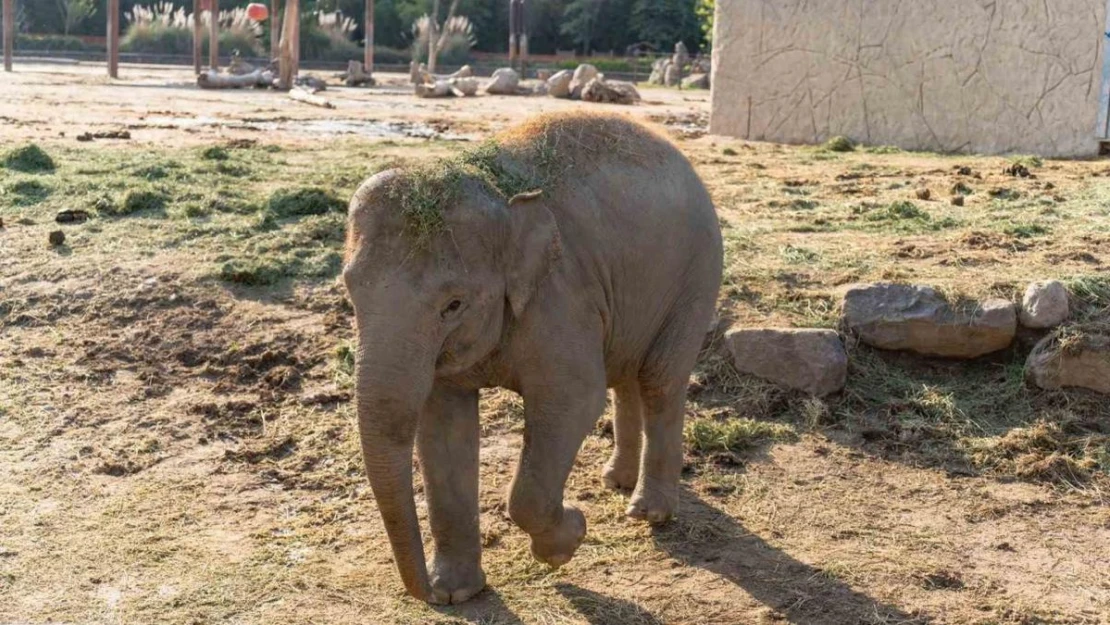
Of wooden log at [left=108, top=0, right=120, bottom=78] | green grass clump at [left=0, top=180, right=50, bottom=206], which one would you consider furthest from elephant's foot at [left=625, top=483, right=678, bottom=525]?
wooden log at [left=108, top=0, right=120, bottom=78]

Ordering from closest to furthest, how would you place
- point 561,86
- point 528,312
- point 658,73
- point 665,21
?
point 528,312 → point 561,86 → point 658,73 → point 665,21

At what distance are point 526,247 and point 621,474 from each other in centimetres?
178

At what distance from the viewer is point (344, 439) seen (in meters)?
6.15

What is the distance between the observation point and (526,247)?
4.13 metres

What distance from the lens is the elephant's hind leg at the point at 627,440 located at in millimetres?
5605

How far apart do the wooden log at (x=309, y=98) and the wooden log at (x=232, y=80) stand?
7.96 ft

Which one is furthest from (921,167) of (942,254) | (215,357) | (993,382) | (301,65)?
(301,65)

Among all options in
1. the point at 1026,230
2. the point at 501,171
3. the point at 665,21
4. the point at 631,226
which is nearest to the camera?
the point at 501,171

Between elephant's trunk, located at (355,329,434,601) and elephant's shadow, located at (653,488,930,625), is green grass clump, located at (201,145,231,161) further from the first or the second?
elephant's trunk, located at (355,329,434,601)

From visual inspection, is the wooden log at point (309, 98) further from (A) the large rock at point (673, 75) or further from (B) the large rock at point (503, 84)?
(A) the large rock at point (673, 75)

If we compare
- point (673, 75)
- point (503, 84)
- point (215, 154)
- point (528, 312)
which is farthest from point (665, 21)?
point (528, 312)

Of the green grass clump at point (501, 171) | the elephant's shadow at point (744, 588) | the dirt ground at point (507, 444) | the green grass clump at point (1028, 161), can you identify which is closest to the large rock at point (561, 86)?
the green grass clump at point (1028, 161)

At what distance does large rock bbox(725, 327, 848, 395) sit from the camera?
6.44 m

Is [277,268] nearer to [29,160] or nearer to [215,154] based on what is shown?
[215,154]
